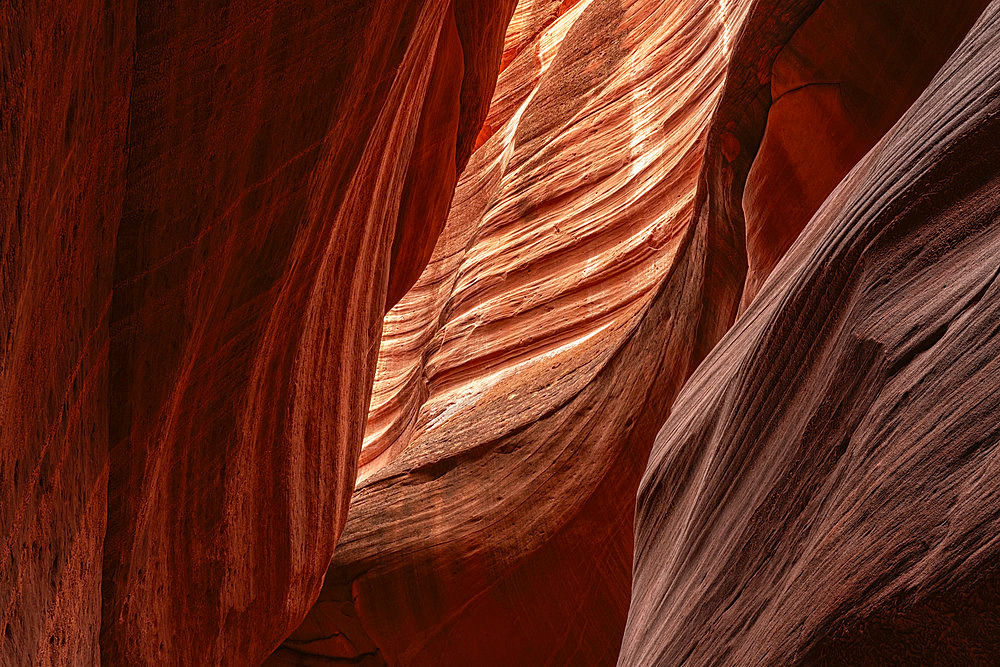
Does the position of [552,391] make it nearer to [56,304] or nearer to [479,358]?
[479,358]

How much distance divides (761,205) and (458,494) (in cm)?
279

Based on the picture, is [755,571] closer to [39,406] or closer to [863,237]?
[863,237]

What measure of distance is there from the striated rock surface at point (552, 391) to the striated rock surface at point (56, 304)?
3.15 metres

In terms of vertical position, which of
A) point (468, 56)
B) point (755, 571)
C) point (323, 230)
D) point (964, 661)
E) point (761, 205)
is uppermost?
point (468, 56)

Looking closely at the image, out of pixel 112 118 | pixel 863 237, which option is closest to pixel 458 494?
pixel 112 118

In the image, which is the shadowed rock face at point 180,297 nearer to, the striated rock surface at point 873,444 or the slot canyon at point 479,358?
the slot canyon at point 479,358

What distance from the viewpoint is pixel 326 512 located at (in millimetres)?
4516

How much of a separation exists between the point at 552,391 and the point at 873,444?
4.54 m

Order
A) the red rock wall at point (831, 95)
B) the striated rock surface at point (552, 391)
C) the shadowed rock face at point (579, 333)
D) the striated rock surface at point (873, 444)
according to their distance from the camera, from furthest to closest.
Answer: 1. the striated rock surface at point (552, 391)
2. the shadowed rock face at point (579, 333)
3. the red rock wall at point (831, 95)
4. the striated rock surface at point (873, 444)

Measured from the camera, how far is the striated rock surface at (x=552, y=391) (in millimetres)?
5664

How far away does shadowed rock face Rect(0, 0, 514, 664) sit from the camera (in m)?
2.01

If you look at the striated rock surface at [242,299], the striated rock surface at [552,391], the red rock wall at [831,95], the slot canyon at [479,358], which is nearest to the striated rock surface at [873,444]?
the slot canyon at [479,358]

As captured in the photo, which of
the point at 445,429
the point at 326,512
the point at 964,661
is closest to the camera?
the point at 964,661

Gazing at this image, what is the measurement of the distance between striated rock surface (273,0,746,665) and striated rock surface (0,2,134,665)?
3147mm
